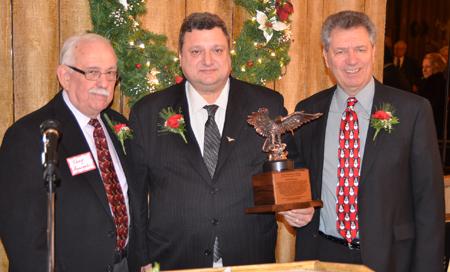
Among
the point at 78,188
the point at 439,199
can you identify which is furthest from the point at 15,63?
the point at 439,199

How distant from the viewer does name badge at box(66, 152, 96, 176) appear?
6.48 ft

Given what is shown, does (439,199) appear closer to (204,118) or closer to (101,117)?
(204,118)

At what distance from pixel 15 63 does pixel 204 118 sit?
126 cm

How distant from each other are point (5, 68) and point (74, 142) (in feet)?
3.11

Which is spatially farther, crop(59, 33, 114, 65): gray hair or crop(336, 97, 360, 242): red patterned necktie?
crop(336, 97, 360, 242): red patterned necktie

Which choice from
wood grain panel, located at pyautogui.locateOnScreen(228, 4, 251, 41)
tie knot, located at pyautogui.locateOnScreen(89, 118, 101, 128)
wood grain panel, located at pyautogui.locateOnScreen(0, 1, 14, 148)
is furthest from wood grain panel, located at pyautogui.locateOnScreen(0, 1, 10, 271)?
wood grain panel, located at pyautogui.locateOnScreen(228, 4, 251, 41)

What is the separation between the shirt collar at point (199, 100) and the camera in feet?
7.87

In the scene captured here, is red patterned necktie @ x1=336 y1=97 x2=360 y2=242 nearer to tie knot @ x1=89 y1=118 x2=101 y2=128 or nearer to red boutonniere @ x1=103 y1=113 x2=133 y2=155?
red boutonniere @ x1=103 y1=113 x2=133 y2=155

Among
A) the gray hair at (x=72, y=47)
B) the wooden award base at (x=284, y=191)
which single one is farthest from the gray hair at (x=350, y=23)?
the gray hair at (x=72, y=47)

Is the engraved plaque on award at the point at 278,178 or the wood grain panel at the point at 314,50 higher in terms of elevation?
the wood grain panel at the point at 314,50

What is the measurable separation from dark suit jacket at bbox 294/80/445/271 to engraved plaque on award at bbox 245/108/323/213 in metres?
0.38

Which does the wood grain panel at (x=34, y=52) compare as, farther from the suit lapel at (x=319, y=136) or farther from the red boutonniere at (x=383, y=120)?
the red boutonniere at (x=383, y=120)

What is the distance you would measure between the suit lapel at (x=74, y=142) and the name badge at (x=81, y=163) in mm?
22

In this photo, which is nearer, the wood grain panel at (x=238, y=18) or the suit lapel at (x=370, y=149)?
the suit lapel at (x=370, y=149)
